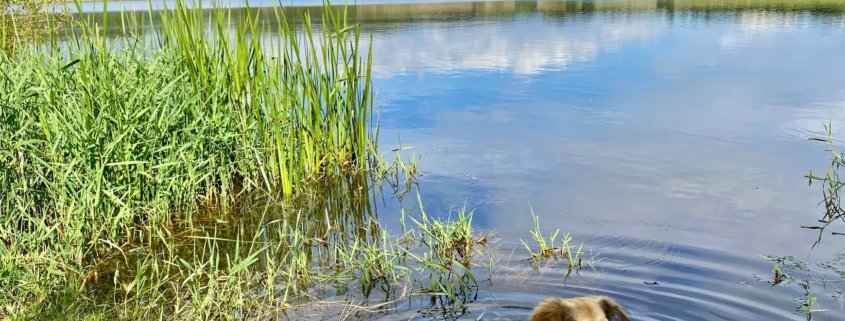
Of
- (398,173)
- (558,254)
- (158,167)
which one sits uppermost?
(158,167)

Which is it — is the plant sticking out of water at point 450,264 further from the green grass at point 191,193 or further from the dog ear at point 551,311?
the dog ear at point 551,311

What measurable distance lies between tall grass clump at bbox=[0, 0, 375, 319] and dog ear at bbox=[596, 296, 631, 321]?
199 cm

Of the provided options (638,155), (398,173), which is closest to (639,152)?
(638,155)

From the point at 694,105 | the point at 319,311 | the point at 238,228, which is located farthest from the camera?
the point at 694,105

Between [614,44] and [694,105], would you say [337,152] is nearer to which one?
[694,105]

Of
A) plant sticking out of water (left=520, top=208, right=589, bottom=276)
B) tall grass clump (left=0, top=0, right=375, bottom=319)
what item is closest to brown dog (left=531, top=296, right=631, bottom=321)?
plant sticking out of water (left=520, top=208, right=589, bottom=276)

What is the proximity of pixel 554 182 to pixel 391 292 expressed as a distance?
10.8 feet

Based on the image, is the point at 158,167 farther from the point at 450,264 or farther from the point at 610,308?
the point at 610,308

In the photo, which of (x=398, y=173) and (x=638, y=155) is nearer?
(x=398, y=173)

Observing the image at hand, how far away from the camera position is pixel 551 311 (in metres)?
3.70

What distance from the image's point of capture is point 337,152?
8.00 meters

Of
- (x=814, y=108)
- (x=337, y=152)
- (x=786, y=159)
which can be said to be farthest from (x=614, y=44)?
(x=337, y=152)

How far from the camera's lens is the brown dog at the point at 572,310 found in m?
3.70

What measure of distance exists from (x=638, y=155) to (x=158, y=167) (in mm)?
5434
